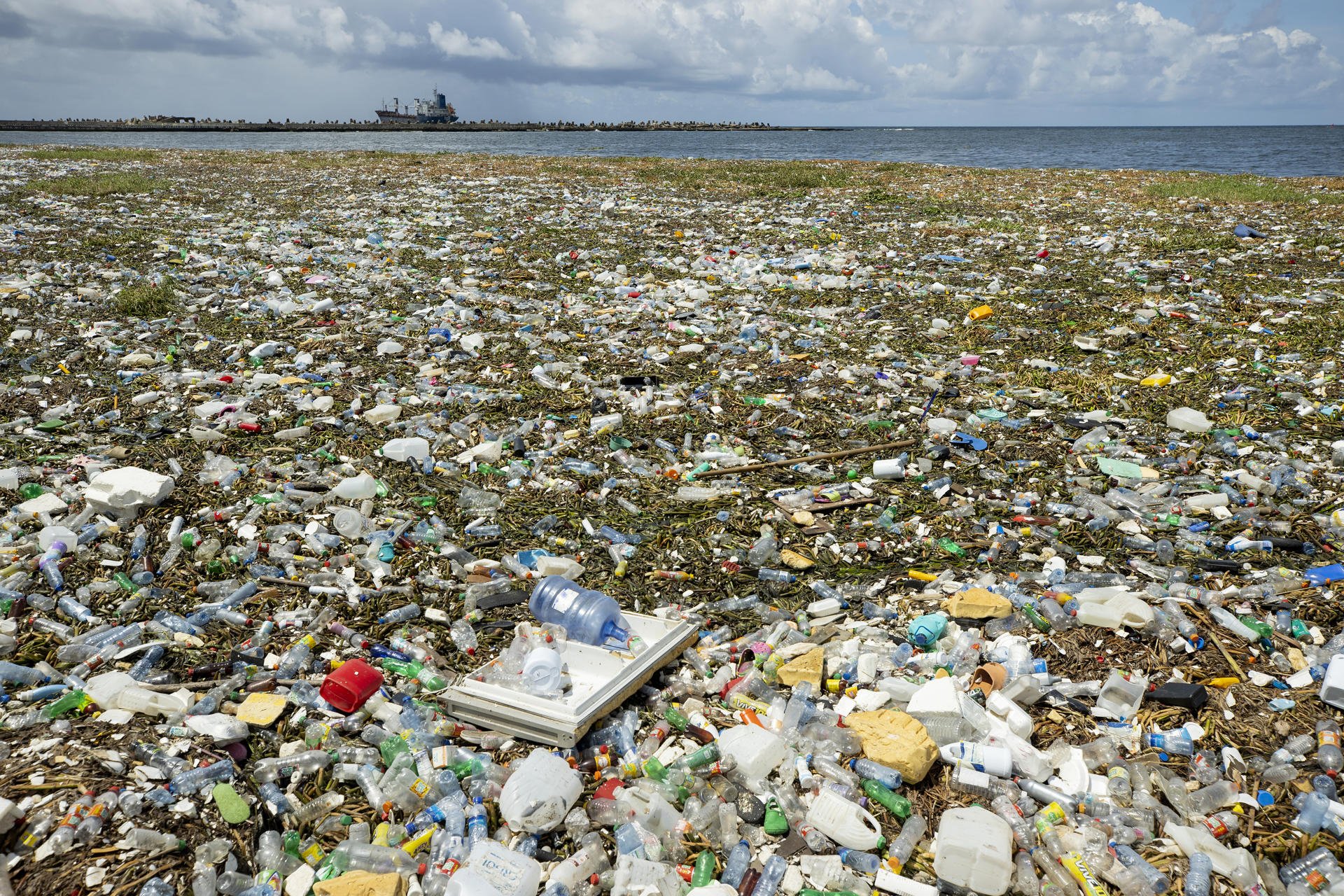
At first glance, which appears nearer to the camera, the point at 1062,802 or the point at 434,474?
the point at 1062,802

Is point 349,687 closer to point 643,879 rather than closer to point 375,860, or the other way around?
point 375,860

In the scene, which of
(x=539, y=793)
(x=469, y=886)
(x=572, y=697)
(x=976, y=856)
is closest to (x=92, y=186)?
(x=572, y=697)

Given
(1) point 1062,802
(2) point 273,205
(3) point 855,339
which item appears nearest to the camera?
(1) point 1062,802

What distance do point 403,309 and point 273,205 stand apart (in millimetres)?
9620

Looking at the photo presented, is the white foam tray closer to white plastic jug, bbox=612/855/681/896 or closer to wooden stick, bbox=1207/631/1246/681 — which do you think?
white plastic jug, bbox=612/855/681/896

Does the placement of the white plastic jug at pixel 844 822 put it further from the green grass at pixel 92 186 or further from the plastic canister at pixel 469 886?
the green grass at pixel 92 186

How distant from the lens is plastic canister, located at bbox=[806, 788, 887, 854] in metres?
2.28

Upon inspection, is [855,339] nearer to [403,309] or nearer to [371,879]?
[403,309]

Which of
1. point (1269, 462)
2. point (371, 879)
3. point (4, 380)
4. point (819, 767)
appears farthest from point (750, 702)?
point (4, 380)

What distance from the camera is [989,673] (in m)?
2.91

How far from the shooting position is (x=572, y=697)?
112 inches

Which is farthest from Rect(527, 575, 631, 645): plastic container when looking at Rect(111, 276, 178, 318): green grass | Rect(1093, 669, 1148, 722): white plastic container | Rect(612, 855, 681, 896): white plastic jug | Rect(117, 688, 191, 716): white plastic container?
Rect(111, 276, 178, 318): green grass

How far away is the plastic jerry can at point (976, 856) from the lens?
2.14 m

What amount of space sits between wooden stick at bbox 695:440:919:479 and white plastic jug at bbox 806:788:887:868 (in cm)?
258
